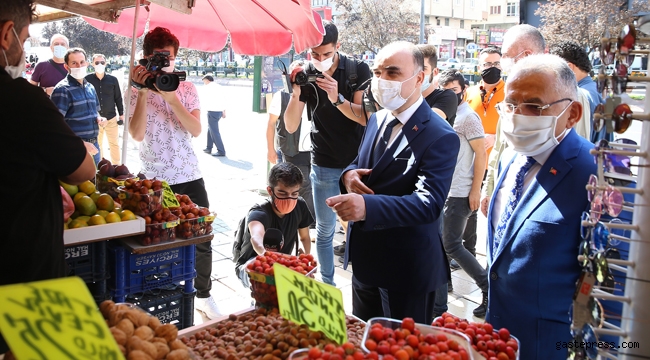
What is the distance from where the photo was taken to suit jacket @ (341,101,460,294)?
7.01 ft

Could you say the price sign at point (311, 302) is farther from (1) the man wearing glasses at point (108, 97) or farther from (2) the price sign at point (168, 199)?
(1) the man wearing glasses at point (108, 97)

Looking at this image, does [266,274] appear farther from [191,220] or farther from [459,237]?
[459,237]

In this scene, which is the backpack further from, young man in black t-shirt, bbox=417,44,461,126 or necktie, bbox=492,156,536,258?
necktie, bbox=492,156,536,258

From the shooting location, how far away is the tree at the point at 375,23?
2508cm

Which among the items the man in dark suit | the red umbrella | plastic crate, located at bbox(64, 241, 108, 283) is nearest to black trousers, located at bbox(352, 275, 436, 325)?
the man in dark suit

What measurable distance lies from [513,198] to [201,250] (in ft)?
8.05

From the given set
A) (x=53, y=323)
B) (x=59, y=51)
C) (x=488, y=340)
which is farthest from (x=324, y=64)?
(x=59, y=51)

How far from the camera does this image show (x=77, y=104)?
5.94 m

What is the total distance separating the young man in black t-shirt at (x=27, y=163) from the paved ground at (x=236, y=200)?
1.73m

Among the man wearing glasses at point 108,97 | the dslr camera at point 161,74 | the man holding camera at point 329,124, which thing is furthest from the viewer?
→ the man wearing glasses at point 108,97

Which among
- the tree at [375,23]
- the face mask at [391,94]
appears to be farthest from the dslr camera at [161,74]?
the tree at [375,23]

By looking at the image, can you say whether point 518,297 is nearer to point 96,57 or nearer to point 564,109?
point 564,109

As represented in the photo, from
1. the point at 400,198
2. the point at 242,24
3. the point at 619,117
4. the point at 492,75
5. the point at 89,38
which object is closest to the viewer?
the point at 619,117

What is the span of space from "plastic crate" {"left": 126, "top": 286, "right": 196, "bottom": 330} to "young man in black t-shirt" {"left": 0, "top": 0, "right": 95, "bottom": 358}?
1057mm
